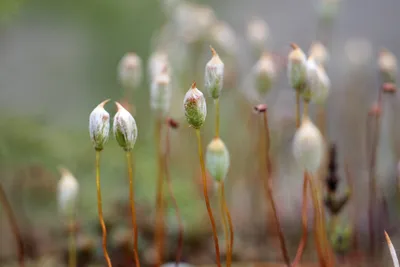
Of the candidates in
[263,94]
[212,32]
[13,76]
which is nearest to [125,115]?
[263,94]

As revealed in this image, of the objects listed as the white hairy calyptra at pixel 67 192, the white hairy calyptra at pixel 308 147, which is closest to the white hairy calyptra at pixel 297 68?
the white hairy calyptra at pixel 308 147

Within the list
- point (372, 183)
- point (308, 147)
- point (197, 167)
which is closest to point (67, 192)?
point (308, 147)

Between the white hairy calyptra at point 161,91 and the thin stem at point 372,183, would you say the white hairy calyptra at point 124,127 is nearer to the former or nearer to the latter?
the white hairy calyptra at point 161,91

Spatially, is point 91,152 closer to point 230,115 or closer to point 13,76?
point 230,115

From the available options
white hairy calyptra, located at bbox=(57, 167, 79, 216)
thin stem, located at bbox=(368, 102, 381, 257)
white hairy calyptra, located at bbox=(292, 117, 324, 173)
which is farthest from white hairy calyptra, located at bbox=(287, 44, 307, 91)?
white hairy calyptra, located at bbox=(57, 167, 79, 216)

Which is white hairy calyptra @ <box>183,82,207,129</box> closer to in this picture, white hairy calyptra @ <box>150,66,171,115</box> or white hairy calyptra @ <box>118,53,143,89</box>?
white hairy calyptra @ <box>150,66,171,115</box>
